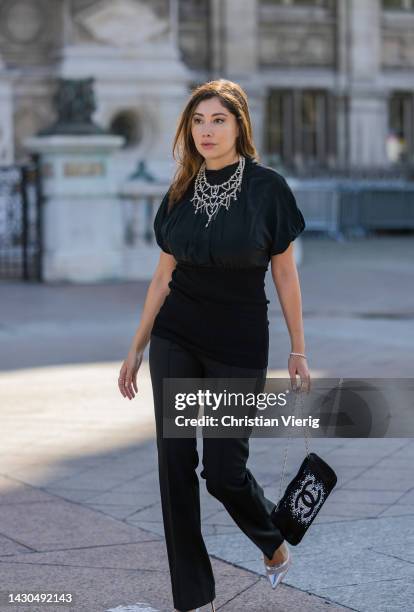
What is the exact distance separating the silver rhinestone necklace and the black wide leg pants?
0.45 meters

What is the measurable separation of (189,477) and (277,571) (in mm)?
517

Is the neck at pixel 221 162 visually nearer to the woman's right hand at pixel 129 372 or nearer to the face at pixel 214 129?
the face at pixel 214 129

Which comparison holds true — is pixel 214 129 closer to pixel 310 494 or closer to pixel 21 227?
pixel 310 494

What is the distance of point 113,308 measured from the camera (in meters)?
14.0

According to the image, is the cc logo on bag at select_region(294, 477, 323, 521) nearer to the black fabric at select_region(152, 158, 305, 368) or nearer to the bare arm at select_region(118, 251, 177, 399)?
the black fabric at select_region(152, 158, 305, 368)

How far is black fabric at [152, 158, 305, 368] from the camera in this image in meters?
4.27

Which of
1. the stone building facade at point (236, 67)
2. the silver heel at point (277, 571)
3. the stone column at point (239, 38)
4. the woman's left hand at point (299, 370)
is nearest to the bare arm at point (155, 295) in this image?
the woman's left hand at point (299, 370)

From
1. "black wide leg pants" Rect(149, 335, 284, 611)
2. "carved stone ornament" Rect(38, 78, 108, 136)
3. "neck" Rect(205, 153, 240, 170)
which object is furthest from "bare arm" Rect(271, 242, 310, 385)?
"carved stone ornament" Rect(38, 78, 108, 136)

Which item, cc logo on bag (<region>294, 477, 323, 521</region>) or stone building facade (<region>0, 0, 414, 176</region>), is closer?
cc logo on bag (<region>294, 477, 323, 521</region>)

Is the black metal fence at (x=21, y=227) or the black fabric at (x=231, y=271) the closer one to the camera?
the black fabric at (x=231, y=271)

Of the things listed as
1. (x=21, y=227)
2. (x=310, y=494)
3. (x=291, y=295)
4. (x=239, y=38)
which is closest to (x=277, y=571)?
(x=310, y=494)

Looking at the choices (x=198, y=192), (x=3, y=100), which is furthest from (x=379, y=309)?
(x=3, y=100)

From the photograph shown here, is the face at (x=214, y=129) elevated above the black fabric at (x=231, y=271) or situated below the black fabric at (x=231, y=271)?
above

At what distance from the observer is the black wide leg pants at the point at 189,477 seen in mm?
4277
